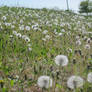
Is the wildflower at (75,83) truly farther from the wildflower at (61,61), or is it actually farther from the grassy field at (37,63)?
the wildflower at (61,61)

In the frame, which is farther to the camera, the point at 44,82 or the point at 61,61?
the point at 61,61

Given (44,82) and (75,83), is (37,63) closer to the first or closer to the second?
(44,82)

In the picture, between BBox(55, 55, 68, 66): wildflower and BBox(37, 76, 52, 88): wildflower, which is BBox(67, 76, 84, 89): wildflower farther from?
BBox(55, 55, 68, 66): wildflower

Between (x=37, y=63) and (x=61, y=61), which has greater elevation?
(x=61, y=61)

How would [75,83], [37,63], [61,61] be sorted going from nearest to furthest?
[75,83], [61,61], [37,63]

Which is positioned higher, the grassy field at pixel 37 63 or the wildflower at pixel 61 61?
the wildflower at pixel 61 61

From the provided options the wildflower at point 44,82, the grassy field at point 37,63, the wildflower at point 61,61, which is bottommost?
the grassy field at point 37,63

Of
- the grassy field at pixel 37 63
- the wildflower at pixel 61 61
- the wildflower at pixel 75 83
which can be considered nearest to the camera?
the wildflower at pixel 75 83

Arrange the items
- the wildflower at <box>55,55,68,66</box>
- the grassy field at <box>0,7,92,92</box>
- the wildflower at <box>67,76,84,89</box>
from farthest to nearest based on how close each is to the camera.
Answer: the grassy field at <box>0,7,92,92</box>
the wildflower at <box>55,55,68,66</box>
the wildflower at <box>67,76,84,89</box>

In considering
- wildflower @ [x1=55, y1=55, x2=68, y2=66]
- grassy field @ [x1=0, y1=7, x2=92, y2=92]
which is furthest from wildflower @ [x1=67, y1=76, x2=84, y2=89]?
wildflower @ [x1=55, y1=55, x2=68, y2=66]

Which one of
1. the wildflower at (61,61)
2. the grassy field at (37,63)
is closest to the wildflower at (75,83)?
the grassy field at (37,63)

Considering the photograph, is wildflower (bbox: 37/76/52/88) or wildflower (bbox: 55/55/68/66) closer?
wildflower (bbox: 37/76/52/88)

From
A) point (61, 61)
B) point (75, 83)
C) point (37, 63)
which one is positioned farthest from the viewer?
point (37, 63)

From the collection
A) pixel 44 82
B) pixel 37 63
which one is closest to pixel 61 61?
pixel 44 82
